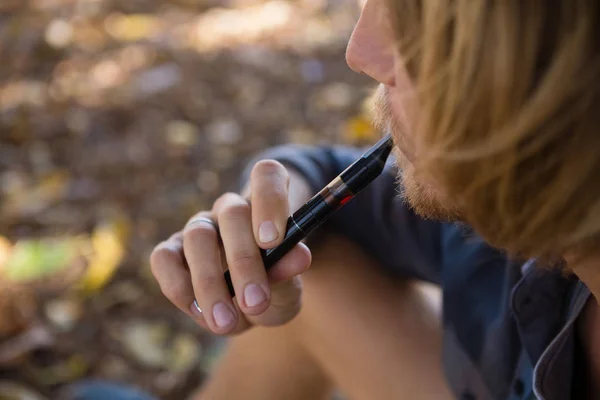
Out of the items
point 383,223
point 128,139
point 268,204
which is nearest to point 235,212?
point 268,204

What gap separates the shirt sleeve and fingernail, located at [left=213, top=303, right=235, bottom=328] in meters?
0.33

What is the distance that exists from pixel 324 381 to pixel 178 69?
54.6 inches

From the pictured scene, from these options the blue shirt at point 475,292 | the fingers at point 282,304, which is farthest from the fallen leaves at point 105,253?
the fingers at point 282,304

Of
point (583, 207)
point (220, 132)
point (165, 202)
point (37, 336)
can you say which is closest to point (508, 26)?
point (583, 207)

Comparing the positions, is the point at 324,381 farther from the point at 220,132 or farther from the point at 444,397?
the point at 220,132

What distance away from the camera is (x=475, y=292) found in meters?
1.00

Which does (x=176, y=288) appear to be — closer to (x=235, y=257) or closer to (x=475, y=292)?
(x=235, y=257)

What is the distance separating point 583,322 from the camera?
0.88m

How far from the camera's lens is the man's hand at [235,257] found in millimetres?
821

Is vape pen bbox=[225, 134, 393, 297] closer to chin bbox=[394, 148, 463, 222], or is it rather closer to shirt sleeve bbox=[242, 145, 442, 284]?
chin bbox=[394, 148, 463, 222]

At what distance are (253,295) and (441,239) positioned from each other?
0.38 meters

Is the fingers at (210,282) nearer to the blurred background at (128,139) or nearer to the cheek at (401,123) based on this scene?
the cheek at (401,123)

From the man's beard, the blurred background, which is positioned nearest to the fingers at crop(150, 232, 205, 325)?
the man's beard

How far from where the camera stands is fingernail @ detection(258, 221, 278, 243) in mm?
819
